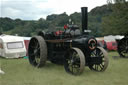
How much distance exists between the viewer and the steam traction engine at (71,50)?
5.73 m

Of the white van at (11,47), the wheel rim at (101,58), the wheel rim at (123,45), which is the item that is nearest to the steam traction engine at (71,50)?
the wheel rim at (101,58)

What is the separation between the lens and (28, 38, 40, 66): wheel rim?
705 centimetres

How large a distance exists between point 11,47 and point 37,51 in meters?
5.00

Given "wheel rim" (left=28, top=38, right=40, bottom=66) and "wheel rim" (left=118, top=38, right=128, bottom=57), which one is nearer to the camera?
"wheel rim" (left=28, top=38, right=40, bottom=66)

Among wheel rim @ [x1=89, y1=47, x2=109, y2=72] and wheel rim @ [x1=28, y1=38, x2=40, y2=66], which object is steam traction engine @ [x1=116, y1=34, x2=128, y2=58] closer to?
wheel rim @ [x1=89, y1=47, x2=109, y2=72]

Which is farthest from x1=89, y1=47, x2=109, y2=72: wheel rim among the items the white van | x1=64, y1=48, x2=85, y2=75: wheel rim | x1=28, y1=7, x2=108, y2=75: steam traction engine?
the white van

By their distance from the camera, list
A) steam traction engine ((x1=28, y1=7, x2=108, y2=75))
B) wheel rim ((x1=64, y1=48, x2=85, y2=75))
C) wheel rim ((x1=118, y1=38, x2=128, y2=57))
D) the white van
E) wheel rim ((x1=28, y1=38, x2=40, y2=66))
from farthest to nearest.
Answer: the white van
wheel rim ((x1=118, y1=38, x2=128, y2=57))
wheel rim ((x1=28, y1=38, x2=40, y2=66))
steam traction engine ((x1=28, y1=7, x2=108, y2=75))
wheel rim ((x1=64, y1=48, x2=85, y2=75))

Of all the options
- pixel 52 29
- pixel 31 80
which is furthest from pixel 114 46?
pixel 31 80

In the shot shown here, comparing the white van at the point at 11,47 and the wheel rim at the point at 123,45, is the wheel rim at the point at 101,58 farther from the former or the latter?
the white van at the point at 11,47

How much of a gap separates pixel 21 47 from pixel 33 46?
4.53m

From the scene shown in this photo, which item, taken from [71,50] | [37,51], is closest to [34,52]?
[37,51]

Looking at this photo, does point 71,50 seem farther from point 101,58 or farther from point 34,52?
point 34,52

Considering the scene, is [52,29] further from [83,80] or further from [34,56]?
[83,80]

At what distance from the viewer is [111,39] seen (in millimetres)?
15977
